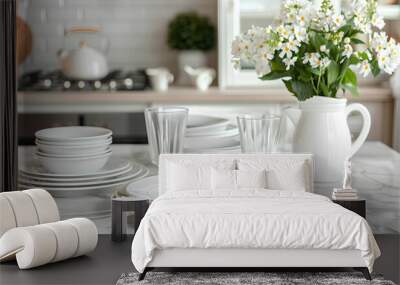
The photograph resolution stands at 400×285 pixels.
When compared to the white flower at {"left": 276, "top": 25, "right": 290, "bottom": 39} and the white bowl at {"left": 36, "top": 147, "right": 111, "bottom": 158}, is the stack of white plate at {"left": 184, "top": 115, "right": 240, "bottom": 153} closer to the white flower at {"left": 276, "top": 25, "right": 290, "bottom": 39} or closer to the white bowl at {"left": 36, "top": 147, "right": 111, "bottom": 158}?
the white bowl at {"left": 36, "top": 147, "right": 111, "bottom": 158}

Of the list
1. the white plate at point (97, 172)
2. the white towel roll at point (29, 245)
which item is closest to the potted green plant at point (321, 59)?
the white plate at point (97, 172)

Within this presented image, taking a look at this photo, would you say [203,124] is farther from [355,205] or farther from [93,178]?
[355,205]

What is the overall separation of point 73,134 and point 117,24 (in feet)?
4.39

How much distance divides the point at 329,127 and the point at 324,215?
753 millimetres

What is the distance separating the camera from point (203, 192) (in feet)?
10.9

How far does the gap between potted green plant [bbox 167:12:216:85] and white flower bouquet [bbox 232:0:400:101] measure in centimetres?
178

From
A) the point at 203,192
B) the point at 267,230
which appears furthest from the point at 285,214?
the point at 203,192

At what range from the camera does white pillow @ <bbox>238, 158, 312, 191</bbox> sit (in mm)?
3490

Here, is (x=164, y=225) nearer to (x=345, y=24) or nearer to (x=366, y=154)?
(x=345, y=24)

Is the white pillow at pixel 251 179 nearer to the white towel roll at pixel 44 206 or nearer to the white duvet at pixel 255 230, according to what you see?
the white duvet at pixel 255 230

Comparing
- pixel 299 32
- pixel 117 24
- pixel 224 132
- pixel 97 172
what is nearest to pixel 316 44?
pixel 299 32

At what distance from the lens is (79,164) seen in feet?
12.9

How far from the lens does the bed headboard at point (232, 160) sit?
3545 millimetres

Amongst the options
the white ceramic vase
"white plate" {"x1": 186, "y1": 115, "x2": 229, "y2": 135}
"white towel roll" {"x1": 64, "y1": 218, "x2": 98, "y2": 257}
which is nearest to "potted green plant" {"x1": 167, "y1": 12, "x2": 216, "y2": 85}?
the white ceramic vase
